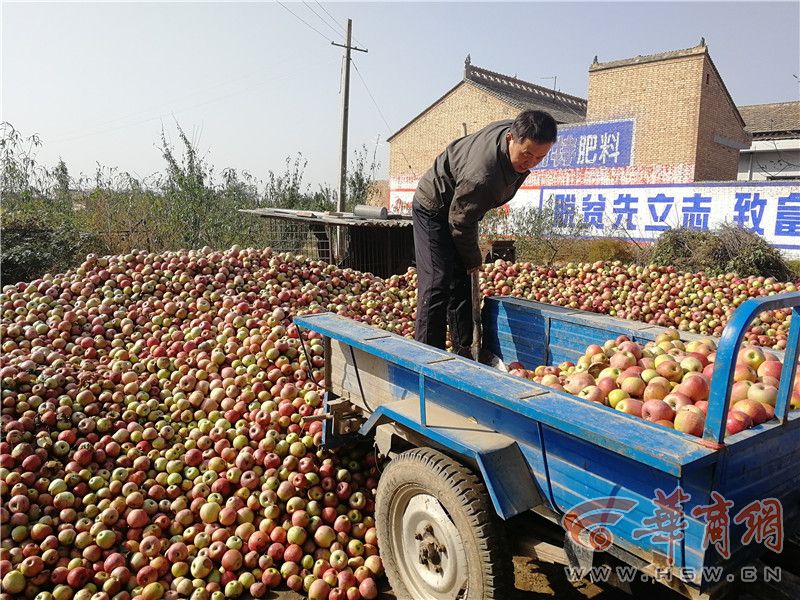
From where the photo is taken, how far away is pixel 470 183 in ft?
12.2

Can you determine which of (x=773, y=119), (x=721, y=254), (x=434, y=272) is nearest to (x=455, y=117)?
(x=773, y=119)

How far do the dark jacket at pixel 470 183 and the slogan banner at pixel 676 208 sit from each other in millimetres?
13316

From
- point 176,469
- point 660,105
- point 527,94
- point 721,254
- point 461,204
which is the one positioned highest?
point 527,94

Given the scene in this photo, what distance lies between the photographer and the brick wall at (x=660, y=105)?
2028 cm

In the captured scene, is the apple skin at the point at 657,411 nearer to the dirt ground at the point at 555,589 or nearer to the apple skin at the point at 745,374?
the apple skin at the point at 745,374

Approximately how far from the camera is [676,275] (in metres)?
7.84

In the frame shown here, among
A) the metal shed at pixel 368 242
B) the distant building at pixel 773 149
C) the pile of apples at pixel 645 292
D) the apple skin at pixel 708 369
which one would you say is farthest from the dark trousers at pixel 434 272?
the distant building at pixel 773 149

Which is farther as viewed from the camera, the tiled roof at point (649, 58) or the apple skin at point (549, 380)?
the tiled roof at point (649, 58)

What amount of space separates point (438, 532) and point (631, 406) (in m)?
1.01

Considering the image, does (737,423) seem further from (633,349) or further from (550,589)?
(550,589)

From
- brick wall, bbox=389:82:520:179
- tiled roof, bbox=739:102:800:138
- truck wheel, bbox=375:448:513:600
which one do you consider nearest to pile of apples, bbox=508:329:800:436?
truck wheel, bbox=375:448:513:600

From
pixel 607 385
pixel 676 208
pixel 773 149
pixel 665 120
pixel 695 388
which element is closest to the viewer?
pixel 695 388

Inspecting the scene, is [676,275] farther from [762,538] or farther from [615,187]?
[615,187]

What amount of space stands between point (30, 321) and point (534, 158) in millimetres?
4992
